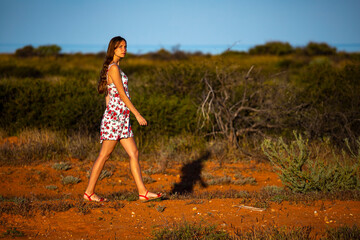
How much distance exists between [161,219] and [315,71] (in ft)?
32.9

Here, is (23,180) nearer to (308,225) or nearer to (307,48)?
(308,225)

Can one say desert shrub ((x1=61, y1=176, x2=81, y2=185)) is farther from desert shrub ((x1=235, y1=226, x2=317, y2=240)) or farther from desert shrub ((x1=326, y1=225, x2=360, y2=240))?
desert shrub ((x1=326, y1=225, x2=360, y2=240))

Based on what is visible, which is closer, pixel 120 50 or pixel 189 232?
pixel 189 232

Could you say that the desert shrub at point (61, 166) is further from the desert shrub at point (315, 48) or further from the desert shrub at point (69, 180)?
the desert shrub at point (315, 48)

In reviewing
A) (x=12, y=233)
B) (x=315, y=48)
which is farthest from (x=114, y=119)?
(x=315, y=48)

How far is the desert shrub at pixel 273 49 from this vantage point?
48459 millimetres

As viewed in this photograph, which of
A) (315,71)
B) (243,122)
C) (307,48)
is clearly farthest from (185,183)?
(307,48)

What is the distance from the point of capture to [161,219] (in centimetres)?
458

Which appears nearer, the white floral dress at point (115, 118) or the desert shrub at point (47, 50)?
the white floral dress at point (115, 118)

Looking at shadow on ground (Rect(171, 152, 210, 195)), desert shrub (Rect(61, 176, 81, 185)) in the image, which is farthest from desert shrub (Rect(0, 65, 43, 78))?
desert shrub (Rect(61, 176, 81, 185))

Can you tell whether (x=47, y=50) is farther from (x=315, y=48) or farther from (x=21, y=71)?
→ (x=315, y=48)

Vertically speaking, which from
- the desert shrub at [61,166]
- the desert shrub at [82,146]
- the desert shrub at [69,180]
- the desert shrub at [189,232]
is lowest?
the desert shrub at [69,180]

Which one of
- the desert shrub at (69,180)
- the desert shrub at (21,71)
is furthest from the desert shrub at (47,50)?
the desert shrub at (69,180)

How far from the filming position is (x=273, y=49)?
49625mm
